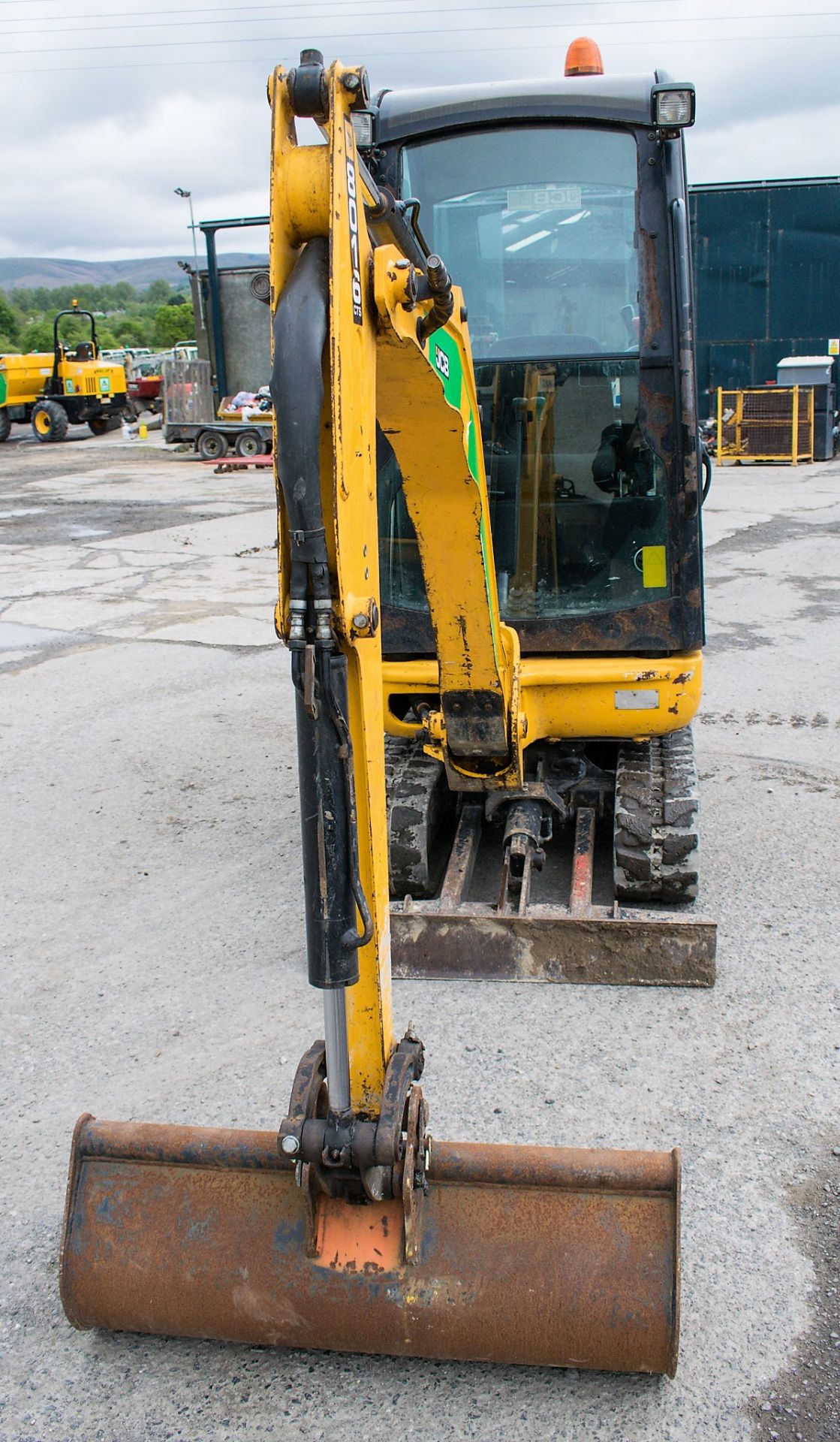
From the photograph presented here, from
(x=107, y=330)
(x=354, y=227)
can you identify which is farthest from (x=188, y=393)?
(x=107, y=330)

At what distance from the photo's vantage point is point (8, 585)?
11.7m

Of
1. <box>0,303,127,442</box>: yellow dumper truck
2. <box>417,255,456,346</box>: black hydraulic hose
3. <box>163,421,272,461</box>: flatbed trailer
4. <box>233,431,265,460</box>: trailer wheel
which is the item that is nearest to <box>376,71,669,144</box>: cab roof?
<box>417,255,456,346</box>: black hydraulic hose

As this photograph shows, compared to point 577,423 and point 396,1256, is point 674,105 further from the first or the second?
point 396,1256

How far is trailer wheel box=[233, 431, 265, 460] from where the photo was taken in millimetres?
21703

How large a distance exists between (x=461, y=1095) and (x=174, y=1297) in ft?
3.74

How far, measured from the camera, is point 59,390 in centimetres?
2789

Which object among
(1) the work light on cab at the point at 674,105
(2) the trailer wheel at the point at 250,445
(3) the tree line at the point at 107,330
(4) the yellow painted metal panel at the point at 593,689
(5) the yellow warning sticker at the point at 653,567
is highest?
(3) the tree line at the point at 107,330

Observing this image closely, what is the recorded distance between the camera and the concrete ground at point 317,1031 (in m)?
2.62

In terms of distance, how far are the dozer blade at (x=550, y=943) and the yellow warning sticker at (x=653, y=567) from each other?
3.72 feet

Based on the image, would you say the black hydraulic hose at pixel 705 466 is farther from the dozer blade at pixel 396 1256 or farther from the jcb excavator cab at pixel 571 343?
the dozer blade at pixel 396 1256

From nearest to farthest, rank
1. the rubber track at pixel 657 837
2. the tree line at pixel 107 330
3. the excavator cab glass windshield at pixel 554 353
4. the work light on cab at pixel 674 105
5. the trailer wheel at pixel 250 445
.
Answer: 1. the work light on cab at pixel 674 105
2. the excavator cab glass windshield at pixel 554 353
3. the rubber track at pixel 657 837
4. the trailer wheel at pixel 250 445
5. the tree line at pixel 107 330

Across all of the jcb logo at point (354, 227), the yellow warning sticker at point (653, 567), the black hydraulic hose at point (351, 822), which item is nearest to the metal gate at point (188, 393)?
the yellow warning sticker at point (653, 567)

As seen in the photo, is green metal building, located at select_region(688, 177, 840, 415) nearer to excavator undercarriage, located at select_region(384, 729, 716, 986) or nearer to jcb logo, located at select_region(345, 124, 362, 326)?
excavator undercarriage, located at select_region(384, 729, 716, 986)

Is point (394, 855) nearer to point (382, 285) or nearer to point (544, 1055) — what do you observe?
point (544, 1055)
